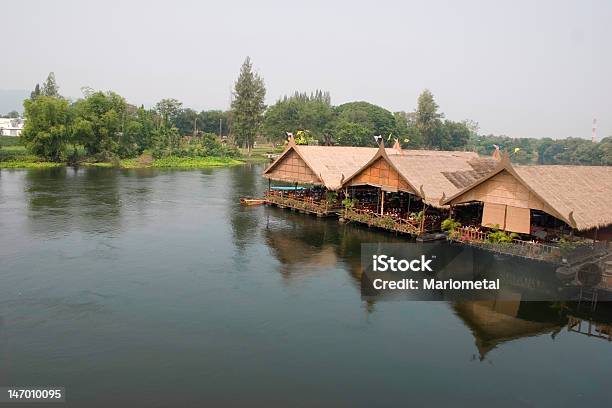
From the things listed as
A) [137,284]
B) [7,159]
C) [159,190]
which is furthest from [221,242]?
[7,159]

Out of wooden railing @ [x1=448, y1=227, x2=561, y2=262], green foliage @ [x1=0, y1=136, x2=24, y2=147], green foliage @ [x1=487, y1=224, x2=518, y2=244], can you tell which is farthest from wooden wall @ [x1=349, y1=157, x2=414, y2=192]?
green foliage @ [x1=0, y1=136, x2=24, y2=147]

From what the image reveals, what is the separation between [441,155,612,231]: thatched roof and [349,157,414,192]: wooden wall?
3.50 m

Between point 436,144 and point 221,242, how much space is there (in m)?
83.5

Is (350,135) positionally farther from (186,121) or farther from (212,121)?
(186,121)

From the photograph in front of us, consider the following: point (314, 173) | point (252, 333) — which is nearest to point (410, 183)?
point (314, 173)

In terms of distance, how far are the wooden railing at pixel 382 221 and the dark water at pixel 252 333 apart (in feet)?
7.75

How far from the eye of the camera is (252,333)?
1433cm

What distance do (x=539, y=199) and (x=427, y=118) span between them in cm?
8035

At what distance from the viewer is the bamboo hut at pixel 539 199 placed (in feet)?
62.9

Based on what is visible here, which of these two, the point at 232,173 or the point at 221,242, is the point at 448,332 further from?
the point at 232,173

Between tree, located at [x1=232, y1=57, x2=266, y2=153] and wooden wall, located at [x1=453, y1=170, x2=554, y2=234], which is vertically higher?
tree, located at [x1=232, y1=57, x2=266, y2=153]

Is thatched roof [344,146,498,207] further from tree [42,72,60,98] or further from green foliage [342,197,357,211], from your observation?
tree [42,72,60,98]

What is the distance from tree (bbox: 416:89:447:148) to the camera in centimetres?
9581

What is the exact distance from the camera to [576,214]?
18953 mm
